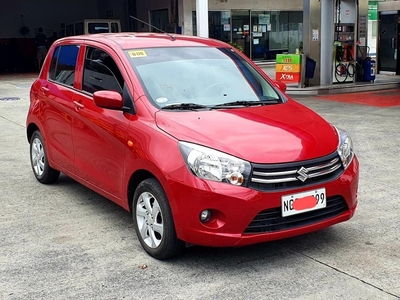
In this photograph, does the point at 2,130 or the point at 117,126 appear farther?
the point at 2,130

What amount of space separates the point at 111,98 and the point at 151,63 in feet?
1.96

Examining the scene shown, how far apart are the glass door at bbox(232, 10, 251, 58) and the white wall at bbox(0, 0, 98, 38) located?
9664mm

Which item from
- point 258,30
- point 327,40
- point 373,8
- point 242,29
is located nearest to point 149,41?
point 327,40

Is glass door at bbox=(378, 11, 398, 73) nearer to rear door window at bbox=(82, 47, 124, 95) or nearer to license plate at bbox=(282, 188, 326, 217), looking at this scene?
rear door window at bbox=(82, 47, 124, 95)

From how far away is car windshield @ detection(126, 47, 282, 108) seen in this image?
4512mm

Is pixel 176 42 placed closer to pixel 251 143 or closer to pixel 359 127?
pixel 251 143

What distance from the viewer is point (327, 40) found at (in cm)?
1564

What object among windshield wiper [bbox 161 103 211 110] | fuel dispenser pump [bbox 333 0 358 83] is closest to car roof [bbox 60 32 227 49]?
windshield wiper [bbox 161 103 211 110]

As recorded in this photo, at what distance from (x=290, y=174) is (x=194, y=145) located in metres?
0.71

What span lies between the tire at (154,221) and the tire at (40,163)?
2.20m

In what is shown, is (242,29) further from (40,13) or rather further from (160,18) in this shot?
(40,13)

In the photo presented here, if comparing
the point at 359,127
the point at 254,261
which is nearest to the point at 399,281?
the point at 254,261

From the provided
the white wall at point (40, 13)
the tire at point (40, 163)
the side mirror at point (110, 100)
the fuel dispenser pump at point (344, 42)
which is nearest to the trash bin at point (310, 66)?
the fuel dispenser pump at point (344, 42)

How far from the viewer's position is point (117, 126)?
4.45 m
